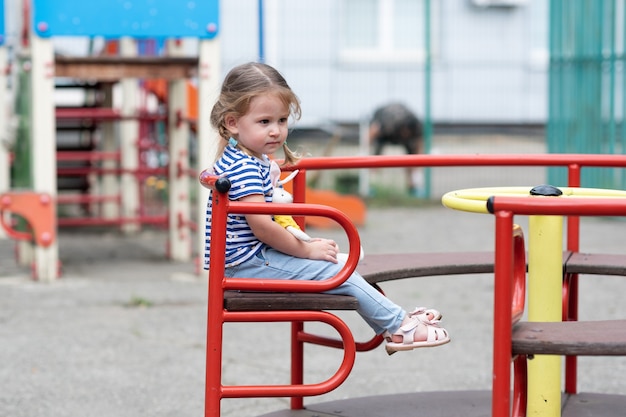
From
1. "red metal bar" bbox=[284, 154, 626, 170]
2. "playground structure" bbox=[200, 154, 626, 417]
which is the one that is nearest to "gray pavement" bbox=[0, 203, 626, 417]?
"playground structure" bbox=[200, 154, 626, 417]

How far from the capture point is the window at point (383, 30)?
16234 millimetres

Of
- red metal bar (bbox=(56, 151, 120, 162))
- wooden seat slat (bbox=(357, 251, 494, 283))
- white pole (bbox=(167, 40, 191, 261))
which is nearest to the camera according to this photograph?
wooden seat slat (bbox=(357, 251, 494, 283))

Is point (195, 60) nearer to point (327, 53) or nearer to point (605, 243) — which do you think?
point (605, 243)

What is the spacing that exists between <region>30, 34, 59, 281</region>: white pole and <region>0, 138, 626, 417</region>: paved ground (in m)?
0.16

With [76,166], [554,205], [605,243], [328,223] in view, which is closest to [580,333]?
[554,205]

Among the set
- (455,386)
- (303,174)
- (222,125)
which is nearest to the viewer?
(222,125)

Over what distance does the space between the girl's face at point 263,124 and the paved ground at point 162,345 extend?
130cm

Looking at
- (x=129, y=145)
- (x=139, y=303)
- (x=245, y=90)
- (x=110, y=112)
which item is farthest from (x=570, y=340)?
(x=129, y=145)

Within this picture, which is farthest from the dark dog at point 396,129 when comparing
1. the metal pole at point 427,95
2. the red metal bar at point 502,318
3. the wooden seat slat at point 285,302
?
the red metal bar at point 502,318

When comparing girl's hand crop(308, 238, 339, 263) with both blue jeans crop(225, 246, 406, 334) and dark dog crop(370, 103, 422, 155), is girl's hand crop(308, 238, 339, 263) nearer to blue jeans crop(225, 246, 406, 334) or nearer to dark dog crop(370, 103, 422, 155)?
blue jeans crop(225, 246, 406, 334)

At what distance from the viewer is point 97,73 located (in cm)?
685

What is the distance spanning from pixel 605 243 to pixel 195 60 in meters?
3.47

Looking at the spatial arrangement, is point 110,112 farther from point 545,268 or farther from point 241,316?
point 545,268

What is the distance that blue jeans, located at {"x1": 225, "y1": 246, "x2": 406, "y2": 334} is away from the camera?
288 centimetres
